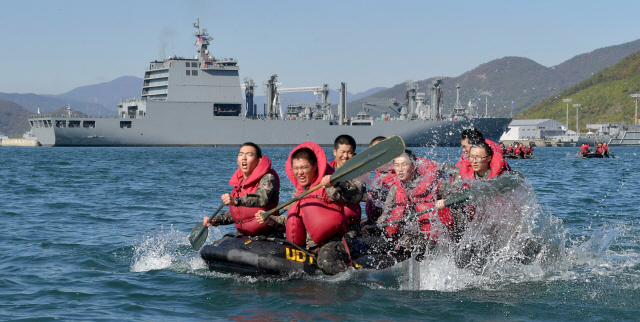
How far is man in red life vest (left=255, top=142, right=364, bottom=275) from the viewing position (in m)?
7.25

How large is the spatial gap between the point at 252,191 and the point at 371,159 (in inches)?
72.4

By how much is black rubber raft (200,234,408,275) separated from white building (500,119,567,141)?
111m

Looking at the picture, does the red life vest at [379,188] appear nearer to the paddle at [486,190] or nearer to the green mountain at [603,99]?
the paddle at [486,190]

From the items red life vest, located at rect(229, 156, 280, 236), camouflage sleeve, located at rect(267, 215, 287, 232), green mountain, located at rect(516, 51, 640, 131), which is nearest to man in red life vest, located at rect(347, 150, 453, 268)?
camouflage sleeve, located at rect(267, 215, 287, 232)

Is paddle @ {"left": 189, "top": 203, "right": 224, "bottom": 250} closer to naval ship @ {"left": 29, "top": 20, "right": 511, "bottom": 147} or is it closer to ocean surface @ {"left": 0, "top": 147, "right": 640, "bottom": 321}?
ocean surface @ {"left": 0, "top": 147, "right": 640, "bottom": 321}

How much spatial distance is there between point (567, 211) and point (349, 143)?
925cm

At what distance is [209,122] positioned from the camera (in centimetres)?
7988

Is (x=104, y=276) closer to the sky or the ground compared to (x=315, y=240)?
closer to the ground

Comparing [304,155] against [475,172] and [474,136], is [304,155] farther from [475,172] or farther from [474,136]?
[475,172]

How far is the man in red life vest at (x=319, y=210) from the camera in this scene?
23.8 feet

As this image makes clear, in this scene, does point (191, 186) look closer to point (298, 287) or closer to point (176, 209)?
point (176, 209)

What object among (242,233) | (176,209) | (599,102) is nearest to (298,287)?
(242,233)

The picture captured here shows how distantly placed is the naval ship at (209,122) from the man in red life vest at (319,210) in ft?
230

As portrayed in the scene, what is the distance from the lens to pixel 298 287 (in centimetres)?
768
